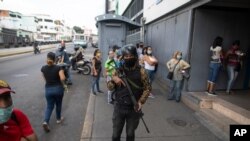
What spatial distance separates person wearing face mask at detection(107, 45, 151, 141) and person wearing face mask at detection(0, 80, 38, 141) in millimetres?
1582

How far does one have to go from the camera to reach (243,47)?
7500 mm

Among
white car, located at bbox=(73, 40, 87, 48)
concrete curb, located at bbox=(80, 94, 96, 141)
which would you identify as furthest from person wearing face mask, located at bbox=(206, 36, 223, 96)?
white car, located at bbox=(73, 40, 87, 48)

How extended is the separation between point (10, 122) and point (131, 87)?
5.98 ft

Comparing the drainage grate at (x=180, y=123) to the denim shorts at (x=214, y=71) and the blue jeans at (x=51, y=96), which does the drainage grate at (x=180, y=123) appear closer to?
the denim shorts at (x=214, y=71)

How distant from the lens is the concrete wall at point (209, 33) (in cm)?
705

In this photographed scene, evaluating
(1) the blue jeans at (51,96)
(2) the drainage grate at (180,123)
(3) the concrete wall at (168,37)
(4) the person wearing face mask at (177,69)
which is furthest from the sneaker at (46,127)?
(3) the concrete wall at (168,37)

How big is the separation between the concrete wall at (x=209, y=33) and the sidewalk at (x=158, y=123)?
124 centimetres

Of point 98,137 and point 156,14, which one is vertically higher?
point 156,14

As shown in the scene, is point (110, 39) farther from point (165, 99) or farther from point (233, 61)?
point (233, 61)

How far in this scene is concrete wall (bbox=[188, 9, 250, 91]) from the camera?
277 inches

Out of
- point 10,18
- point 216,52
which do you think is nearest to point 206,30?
point 216,52

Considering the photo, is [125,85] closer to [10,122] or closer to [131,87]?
[131,87]

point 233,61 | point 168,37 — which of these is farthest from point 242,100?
point 168,37

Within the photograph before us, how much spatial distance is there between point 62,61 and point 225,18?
660cm
